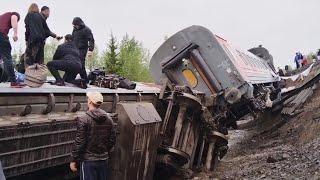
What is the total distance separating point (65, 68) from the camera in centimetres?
751

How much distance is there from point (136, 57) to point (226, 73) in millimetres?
32818

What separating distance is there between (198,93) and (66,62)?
3815mm

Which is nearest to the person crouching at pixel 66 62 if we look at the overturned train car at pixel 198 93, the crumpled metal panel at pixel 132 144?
the crumpled metal panel at pixel 132 144

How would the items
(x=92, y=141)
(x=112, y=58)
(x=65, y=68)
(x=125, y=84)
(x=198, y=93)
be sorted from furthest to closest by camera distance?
(x=112, y=58) → (x=198, y=93) → (x=125, y=84) → (x=65, y=68) → (x=92, y=141)

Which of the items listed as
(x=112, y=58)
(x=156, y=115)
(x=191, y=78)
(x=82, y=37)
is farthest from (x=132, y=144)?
(x=112, y=58)

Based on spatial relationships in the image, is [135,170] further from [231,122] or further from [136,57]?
[136,57]

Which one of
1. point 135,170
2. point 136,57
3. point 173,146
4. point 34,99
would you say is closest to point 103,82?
point 173,146

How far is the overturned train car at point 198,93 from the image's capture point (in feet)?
27.9

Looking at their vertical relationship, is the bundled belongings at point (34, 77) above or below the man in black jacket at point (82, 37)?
below

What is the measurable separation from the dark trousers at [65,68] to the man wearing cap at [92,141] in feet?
8.54

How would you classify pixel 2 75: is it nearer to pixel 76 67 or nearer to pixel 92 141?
pixel 76 67

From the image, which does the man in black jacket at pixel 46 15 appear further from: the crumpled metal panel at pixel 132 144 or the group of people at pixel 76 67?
the crumpled metal panel at pixel 132 144

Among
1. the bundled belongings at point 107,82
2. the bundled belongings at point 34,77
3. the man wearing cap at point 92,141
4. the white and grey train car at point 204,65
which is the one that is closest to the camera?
the man wearing cap at point 92,141

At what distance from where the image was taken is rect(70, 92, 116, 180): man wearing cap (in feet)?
15.7
